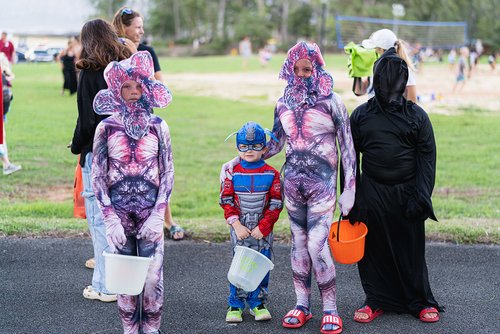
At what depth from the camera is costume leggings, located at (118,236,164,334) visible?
4176 mm

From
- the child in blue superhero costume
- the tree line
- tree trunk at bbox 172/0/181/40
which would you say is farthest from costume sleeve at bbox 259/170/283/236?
tree trunk at bbox 172/0/181/40

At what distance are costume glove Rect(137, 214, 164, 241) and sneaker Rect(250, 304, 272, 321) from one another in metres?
1.05

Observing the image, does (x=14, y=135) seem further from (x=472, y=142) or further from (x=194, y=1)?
(x=194, y=1)

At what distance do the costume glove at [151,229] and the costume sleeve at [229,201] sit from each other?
0.62 meters

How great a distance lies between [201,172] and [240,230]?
6370 millimetres

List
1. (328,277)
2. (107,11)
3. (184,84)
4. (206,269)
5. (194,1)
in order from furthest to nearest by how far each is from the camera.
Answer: (107,11)
(194,1)
(184,84)
(206,269)
(328,277)

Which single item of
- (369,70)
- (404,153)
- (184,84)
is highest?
(369,70)

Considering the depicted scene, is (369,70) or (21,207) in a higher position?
(369,70)

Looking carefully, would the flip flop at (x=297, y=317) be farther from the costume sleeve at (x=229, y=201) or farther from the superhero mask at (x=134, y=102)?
the superhero mask at (x=134, y=102)

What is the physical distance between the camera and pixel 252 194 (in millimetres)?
4602

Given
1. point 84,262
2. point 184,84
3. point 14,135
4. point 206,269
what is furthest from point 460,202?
point 184,84

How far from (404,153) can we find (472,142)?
30.7 feet

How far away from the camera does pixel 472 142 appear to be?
1335 centimetres

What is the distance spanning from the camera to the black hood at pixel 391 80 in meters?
4.54
